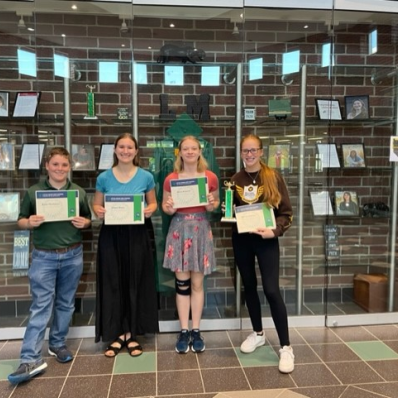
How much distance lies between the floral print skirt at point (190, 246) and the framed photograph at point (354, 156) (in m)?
1.53

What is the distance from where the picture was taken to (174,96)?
312cm

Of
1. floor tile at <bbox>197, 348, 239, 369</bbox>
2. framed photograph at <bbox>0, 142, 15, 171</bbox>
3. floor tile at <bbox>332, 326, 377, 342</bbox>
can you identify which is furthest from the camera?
framed photograph at <bbox>0, 142, 15, 171</bbox>

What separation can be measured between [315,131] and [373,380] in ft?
6.22

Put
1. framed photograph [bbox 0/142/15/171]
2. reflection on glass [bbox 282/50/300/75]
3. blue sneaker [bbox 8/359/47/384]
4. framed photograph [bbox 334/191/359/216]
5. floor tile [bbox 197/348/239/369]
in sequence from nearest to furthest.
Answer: blue sneaker [bbox 8/359/47/384]
floor tile [bbox 197/348/239/369]
framed photograph [bbox 0/142/15/171]
reflection on glass [bbox 282/50/300/75]
framed photograph [bbox 334/191/359/216]

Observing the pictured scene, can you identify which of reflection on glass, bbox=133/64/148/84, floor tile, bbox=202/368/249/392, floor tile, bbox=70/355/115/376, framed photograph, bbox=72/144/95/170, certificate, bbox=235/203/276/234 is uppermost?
reflection on glass, bbox=133/64/148/84

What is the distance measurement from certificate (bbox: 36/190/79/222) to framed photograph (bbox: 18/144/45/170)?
0.66 meters

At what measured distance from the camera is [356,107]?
3.36 meters

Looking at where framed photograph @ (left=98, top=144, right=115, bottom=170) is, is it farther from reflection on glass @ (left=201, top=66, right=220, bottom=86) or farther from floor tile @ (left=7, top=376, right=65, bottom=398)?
floor tile @ (left=7, top=376, right=65, bottom=398)

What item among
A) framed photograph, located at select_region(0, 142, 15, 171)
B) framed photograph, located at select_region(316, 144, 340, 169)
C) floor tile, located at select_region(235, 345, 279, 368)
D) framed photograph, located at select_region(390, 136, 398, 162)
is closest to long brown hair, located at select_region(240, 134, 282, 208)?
framed photograph, located at select_region(316, 144, 340, 169)

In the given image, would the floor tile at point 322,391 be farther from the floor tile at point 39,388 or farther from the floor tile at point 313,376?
the floor tile at point 39,388

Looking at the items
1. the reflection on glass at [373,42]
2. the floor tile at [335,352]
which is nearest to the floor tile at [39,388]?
the floor tile at [335,352]

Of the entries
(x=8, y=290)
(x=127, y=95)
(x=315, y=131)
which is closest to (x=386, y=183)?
(x=315, y=131)

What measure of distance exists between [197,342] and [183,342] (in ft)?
0.32

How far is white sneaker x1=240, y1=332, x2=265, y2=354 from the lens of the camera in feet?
8.80
